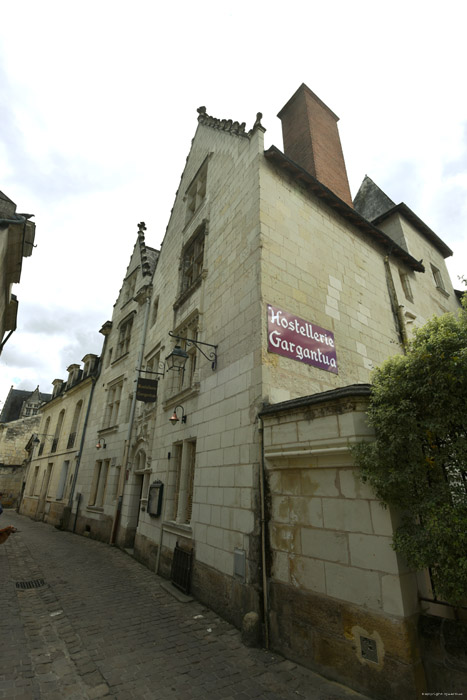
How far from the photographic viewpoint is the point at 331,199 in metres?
9.57

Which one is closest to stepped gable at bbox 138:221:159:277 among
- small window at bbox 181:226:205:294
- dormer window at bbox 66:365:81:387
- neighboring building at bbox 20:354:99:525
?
small window at bbox 181:226:205:294

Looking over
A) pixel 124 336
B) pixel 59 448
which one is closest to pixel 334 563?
pixel 124 336

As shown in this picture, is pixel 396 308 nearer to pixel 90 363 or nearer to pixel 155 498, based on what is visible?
pixel 155 498

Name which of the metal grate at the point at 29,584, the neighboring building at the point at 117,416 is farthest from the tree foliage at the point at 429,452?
the neighboring building at the point at 117,416

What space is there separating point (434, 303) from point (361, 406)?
36.5 ft

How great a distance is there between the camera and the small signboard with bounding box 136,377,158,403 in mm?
10633

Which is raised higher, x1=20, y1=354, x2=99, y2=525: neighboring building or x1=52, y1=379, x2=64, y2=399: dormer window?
x1=52, y1=379, x2=64, y2=399: dormer window

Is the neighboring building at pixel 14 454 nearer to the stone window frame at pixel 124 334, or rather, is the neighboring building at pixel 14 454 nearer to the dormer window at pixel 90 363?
the dormer window at pixel 90 363

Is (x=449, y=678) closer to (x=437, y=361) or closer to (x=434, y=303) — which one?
(x=437, y=361)

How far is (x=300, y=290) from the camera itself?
760cm

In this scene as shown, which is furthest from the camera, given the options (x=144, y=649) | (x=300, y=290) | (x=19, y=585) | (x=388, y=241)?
(x=388, y=241)

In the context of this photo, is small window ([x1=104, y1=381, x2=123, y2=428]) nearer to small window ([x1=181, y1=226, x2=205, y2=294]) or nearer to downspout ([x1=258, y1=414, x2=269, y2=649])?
small window ([x1=181, y1=226, x2=205, y2=294])

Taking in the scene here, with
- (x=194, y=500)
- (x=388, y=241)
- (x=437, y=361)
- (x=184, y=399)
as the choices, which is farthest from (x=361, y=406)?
(x=388, y=241)

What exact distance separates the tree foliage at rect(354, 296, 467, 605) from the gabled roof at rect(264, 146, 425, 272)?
22.3 feet
